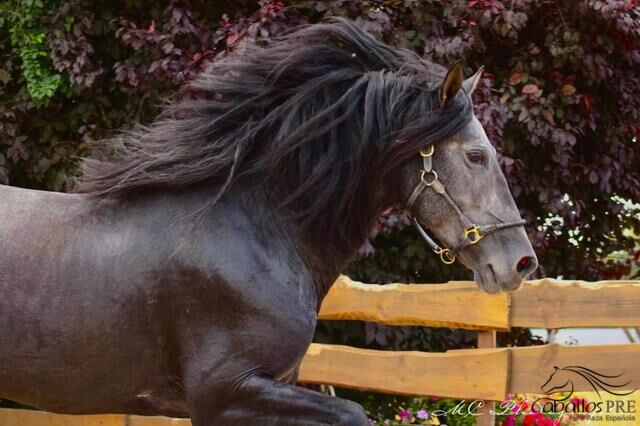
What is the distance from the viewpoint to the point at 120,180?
388 cm

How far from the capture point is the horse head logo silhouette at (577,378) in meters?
4.96

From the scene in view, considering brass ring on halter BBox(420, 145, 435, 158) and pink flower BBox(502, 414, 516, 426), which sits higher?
brass ring on halter BBox(420, 145, 435, 158)

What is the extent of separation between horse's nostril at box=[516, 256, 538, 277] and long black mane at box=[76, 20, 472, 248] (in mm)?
513

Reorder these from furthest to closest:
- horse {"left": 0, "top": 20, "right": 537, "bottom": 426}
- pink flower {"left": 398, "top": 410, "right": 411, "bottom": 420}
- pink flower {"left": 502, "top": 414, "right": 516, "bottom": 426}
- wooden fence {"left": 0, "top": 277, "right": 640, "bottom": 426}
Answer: pink flower {"left": 398, "top": 410, "right": 411, "bottom": 420} < pink flower {"left": 502, "top": 414, "right": 516, "bottom": 426} < wooden fence {"left": 0, "top": 277, "right": 640, "bottom": 426} < horse {"left": 0, "top": 20, "right": 537, "bottom": 426}

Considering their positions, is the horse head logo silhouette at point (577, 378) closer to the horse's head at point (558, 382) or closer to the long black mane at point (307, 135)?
the horse's head at point (558, 382)

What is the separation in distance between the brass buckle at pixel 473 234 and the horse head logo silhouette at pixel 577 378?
1.55 metres

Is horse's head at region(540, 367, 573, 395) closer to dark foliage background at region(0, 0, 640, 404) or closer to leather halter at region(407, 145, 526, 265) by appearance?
dark foliage background at region(0, 0, 640, 404)

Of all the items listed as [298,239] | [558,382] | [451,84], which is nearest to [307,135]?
[298,239]

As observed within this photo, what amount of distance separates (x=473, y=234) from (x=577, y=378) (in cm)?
160

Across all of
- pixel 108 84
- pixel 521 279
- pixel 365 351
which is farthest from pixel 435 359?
pixel 108 84

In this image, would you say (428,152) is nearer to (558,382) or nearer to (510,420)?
(558,382)

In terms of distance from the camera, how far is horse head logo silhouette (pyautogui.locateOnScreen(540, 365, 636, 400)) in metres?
4.96

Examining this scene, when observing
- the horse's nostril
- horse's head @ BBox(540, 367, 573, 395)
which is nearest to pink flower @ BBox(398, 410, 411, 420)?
horse's head @ BBox(540, 367, 573, 395)

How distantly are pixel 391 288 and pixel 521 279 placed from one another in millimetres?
1722
